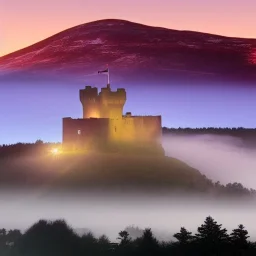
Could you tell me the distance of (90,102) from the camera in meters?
52.8

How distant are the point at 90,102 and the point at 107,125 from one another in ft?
8.65

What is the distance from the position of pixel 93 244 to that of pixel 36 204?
4.55 meters

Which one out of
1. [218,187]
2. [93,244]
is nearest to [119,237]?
[93,244]

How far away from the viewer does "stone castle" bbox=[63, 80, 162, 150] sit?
166 feet

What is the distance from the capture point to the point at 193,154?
57969mm

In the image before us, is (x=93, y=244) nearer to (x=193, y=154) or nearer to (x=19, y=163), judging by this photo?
(x=19, y=163)

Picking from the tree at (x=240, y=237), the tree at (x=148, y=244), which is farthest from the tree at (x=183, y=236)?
the tree at (x=240, y=237)

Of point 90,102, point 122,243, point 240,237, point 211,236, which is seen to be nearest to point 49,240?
point 122,243

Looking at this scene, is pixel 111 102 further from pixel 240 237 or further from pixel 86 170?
pixel 240 237

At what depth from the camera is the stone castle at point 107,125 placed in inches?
1993

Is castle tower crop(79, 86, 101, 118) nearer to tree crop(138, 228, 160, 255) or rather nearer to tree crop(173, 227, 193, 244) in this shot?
tree crop(138, 228, 160, 255)

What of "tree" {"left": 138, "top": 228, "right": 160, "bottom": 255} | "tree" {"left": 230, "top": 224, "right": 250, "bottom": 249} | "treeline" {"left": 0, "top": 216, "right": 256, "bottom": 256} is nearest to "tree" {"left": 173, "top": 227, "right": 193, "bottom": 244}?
"treeline" {"left": 0, "top": 216, "right": 256, "bottom": 256}

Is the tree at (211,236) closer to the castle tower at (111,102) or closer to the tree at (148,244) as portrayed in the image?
the tree at (148,244)

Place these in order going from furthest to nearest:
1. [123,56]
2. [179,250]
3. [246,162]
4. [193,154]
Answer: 1. [193,154]
2. [246,162]
3. [123,56]
4. [179,250]
